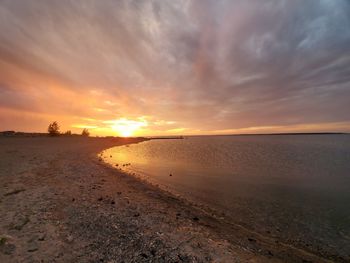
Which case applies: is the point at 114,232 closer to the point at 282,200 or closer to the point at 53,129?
the point at 282,200

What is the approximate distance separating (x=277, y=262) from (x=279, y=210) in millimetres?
7439

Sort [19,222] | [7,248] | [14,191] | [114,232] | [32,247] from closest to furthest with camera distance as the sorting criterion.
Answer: [7,248] < [32,247] < [114,232] < [19,222] < [14,191]

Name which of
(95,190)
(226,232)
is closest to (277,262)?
(226,232)

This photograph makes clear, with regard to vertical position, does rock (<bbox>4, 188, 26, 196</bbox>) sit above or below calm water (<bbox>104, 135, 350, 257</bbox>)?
above

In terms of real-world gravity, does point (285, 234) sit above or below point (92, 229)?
below

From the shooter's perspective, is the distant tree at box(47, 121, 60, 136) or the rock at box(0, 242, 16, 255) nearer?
the rock at box(0, 242, 16, 255)

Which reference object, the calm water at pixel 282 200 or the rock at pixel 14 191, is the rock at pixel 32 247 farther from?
the calm water at pixel 282 200

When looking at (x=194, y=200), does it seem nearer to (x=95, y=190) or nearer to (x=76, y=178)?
(x=95, y=190)

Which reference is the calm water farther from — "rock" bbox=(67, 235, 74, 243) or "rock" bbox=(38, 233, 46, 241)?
"rock" bbox=(38, 233, 46, 241)

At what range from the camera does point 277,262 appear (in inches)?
294

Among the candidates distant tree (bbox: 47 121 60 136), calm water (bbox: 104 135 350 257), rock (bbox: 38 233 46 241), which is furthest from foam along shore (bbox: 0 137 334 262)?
distant tree (bbox: 47 121 60 136)

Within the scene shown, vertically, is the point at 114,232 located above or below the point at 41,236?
below

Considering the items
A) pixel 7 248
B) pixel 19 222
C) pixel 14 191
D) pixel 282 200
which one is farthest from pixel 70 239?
pixel 282 200

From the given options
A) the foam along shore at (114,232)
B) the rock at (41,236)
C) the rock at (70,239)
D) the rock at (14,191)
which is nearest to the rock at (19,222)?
the foam along shore at (114,232)
